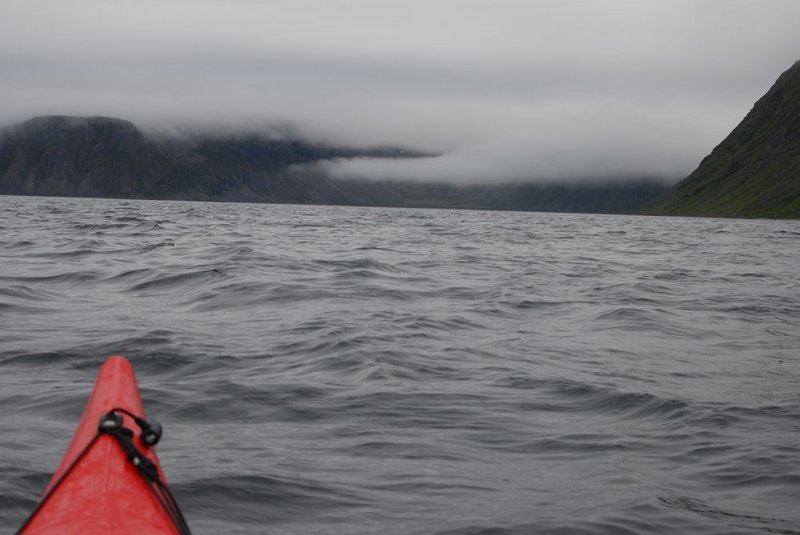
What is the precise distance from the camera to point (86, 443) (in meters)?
4.55

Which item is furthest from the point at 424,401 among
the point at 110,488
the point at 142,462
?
the point at 110,488

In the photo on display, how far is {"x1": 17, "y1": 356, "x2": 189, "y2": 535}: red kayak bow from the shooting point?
3768mm

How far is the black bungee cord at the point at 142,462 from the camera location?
4.14 meters

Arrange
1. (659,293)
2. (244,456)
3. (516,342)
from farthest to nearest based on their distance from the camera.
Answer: (659,293), (516,342), (244,456)

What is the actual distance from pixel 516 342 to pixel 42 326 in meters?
7.54

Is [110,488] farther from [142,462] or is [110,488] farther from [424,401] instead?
[424,401]

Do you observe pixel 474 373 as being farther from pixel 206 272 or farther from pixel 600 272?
pixel 600 272

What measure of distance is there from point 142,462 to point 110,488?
0.22 meters

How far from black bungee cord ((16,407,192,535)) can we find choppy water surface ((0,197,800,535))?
1548 mm

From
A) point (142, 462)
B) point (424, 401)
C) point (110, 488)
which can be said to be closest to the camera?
point (110, 488)

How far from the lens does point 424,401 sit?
9.67 metres

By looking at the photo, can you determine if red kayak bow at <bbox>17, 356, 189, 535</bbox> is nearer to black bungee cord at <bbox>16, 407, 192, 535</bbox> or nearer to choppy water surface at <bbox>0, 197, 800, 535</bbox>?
black bungee cord at <bbox>16, 407, 192, 535</bbox>

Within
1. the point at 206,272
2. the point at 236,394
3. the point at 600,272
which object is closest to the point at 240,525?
the point at 236,394

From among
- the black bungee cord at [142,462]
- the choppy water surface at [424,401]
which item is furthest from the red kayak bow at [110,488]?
the choppy water surface at [424,401]
